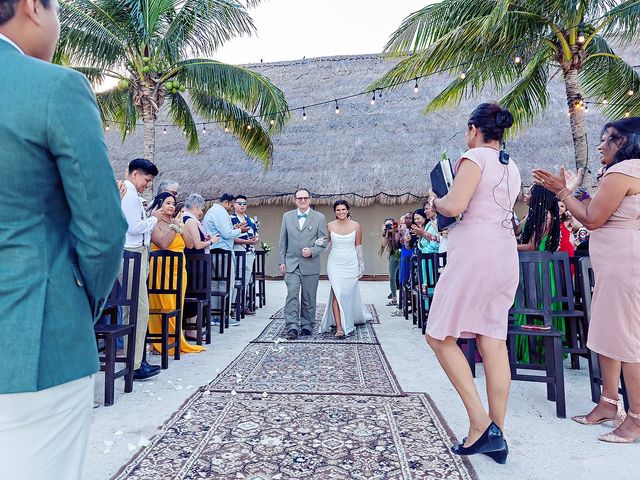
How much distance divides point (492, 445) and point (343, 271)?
421cm

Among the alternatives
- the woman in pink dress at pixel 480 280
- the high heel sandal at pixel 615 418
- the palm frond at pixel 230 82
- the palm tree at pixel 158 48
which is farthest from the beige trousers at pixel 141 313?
the palm frond at pixel 230 82

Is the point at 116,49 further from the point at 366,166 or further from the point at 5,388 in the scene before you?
the point at 5,388

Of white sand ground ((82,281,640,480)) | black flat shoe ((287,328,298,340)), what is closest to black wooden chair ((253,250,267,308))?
black flat shoe ((287,328,298,340))

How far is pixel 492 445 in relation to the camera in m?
2.44

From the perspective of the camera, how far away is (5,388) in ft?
3.23

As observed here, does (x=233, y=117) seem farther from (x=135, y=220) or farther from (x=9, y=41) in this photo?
(x=9, y=41)

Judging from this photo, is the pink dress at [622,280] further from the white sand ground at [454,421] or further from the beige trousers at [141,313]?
the beige trousers at [141,313]

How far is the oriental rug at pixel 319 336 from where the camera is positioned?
5.92 metres

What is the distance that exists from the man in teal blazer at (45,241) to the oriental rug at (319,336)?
16.1 feet

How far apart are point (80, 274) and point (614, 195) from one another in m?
2.96

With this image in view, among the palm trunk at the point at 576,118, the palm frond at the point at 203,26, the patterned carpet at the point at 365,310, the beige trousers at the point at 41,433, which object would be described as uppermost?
the palm frond at the point at 203,26

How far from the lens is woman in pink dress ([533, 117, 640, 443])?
2.81 metres

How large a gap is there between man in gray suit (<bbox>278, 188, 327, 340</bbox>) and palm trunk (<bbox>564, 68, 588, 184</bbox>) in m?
4.90

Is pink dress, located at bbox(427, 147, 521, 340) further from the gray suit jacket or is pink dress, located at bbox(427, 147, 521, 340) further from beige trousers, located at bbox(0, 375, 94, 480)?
the gray suit jacket
